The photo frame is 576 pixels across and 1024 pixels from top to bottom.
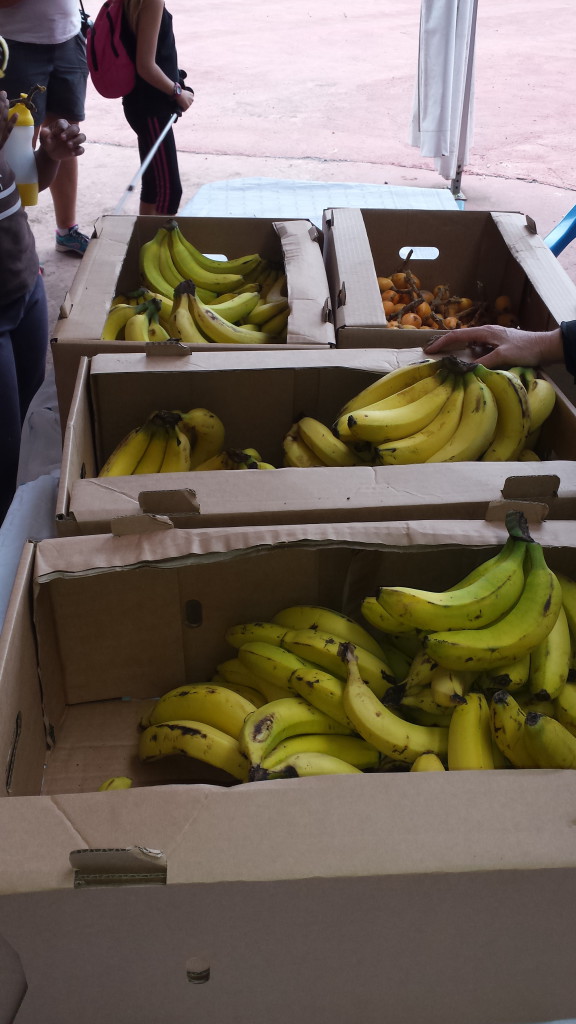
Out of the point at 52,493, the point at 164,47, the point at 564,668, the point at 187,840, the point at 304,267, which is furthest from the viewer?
the point at 164,47

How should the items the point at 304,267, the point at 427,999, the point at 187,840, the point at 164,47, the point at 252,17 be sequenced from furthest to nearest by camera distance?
the point at 252,17 → the point at 164,47 → the point at 304,267 → the point at 427,999 → the point at 187,840

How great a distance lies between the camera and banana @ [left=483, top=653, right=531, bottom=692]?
43.2 inches

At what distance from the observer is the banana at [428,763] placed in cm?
101

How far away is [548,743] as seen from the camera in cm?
93

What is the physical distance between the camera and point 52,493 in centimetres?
164

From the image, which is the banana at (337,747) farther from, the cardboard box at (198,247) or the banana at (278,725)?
the cardboard box at (198,247)

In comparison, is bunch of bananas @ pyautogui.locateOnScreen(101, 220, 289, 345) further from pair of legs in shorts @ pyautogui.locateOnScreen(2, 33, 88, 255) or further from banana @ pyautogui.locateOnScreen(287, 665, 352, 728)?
pair of legs in shorts @ pyautogui.locateOnScreen(2, 33, 88, 255)

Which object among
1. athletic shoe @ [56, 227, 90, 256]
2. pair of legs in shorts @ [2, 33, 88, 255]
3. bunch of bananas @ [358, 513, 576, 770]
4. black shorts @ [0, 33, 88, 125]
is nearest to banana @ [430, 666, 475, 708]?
bunch of bananas @ [358, 513, 576, 770]

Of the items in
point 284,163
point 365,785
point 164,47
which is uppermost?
point 164,47

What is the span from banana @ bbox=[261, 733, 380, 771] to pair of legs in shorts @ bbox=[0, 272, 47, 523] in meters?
1.18

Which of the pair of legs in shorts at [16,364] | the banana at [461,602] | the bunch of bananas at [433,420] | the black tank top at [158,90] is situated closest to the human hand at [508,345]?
the bunch of bananas at [433,420]

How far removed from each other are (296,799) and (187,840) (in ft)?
0.39

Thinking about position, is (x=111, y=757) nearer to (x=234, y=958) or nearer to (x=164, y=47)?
(x=234, y=958)

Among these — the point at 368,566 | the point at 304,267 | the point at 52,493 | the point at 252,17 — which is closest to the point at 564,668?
the point at 368,566
